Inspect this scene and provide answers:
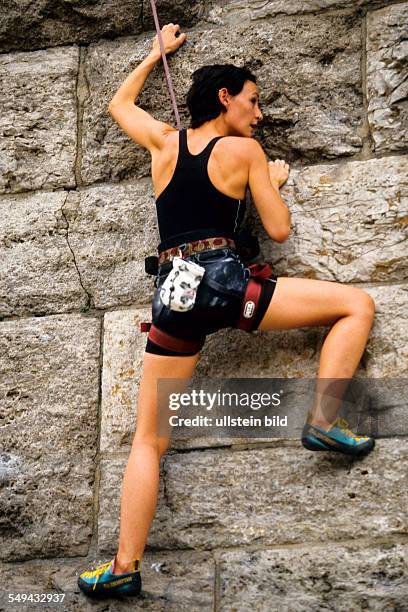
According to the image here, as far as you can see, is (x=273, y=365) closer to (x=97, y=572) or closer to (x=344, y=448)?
(x=344, y=448)

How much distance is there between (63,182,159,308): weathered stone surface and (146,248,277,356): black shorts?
479mm

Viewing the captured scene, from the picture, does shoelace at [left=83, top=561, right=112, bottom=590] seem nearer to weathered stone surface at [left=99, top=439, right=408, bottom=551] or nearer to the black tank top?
weathered stone surface at [left=99, top=439, right=408, bottom=551]

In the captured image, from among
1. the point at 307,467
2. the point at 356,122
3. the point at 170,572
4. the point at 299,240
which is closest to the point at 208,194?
the point at 299,240

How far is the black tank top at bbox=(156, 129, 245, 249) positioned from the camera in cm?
356

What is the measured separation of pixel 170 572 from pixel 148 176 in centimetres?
167

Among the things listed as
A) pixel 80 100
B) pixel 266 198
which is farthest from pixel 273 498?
pixel 80 100

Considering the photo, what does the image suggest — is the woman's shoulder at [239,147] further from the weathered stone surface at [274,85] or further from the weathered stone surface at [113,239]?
the weathered stone surface at [113,239]

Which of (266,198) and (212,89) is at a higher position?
(212,89)

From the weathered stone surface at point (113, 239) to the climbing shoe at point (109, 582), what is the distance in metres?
1.11

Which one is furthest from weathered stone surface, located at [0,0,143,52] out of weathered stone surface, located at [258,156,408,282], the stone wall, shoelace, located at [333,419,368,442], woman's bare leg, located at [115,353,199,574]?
shoelace, located at [333,419,368,442]

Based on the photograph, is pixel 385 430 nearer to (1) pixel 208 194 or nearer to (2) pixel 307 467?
(2) pixel 307 467

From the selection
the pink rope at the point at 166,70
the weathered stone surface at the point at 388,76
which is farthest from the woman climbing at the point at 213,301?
the weathered stone surface at the point at 388,76

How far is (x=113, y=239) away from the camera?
4098 millimetres

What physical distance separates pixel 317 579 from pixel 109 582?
0.74m
